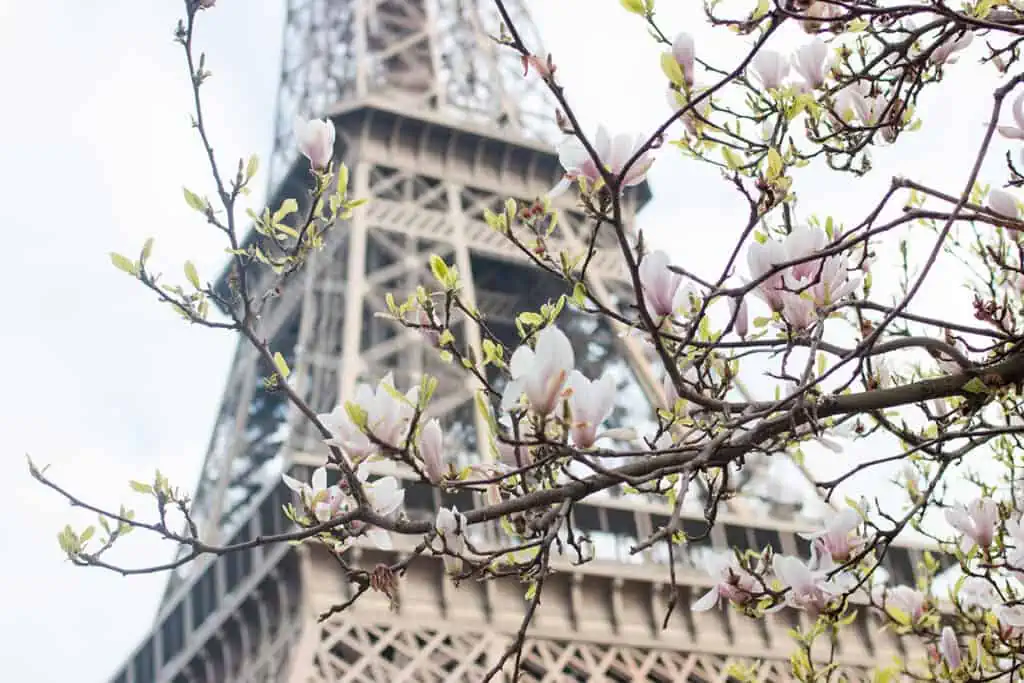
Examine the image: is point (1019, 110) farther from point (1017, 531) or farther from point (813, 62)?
point (1017, 531)

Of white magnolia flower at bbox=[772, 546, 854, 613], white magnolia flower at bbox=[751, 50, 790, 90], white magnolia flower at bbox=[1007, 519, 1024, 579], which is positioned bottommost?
white magnolia flower at bbox=[772, 546, 854, 613]

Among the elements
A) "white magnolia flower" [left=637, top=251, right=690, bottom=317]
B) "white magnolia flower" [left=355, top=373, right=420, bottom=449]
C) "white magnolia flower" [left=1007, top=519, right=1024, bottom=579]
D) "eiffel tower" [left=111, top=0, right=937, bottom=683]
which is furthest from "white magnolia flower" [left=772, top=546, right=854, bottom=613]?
"eiffel tower" [left=111, top=0, right=937, bottom=683]

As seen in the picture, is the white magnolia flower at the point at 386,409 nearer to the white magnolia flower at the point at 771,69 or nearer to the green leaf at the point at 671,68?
the green leaf at the point at 671,68

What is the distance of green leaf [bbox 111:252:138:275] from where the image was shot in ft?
9.09

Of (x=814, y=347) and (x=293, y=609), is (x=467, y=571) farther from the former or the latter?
(x=293, y=609)

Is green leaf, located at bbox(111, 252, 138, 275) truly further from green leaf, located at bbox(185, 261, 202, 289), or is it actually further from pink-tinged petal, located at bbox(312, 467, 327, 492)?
pink-tinged petal, located at bbox(312, 467, 327, 492)

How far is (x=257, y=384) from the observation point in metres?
17.8

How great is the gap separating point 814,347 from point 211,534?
13.8 metres

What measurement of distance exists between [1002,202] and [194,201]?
2069 millimetres

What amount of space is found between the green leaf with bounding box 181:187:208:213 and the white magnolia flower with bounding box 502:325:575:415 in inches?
44.4

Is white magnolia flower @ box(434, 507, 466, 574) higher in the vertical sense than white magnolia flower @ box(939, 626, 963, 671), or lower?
higher

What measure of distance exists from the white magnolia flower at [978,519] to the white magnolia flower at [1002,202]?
832mm

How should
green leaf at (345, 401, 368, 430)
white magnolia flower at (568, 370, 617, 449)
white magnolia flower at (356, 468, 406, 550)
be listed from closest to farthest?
white magnolia flower at (568, 370, 617, 449) < green leaf at (345, 401, 368, 430) < white magnolia flower at (356, 468, 406, 550)

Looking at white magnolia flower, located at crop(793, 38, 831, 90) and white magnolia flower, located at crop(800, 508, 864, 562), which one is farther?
white magnolia flower, located at crop(793, 38, 831, 90)
